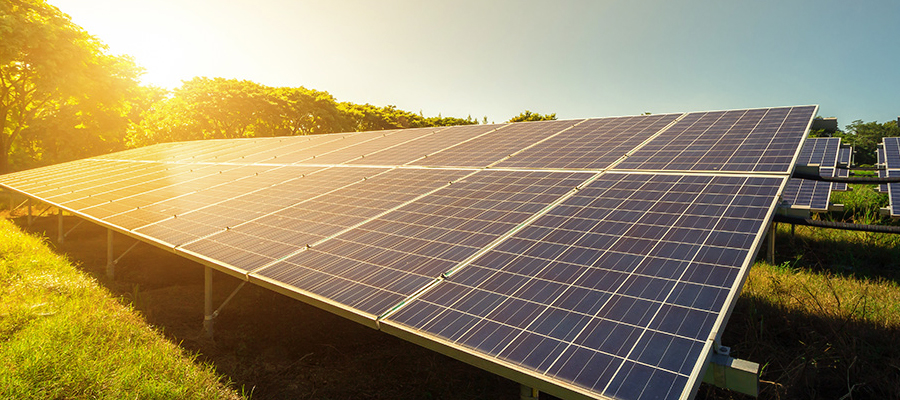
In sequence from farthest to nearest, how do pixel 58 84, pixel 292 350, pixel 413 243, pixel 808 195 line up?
1. pixel 58 84
2. pixel 808 195
3. pixel 292 350
4. pixel 413 243

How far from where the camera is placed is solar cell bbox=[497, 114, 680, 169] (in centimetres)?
870

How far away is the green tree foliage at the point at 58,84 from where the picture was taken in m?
28.3

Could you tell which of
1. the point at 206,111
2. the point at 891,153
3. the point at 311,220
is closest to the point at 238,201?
the point at 311,220

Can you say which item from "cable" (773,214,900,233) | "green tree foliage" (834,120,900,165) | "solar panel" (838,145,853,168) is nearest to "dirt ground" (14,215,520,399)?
"cable" (773,214,900,233)

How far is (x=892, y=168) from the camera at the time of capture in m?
15.4

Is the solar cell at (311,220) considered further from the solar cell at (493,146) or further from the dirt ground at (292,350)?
the dirt ground at (292,350)

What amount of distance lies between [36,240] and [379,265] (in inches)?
629

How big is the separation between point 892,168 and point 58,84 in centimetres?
4583

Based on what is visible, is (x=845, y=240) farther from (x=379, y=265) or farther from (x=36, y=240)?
(x=36, y=240)

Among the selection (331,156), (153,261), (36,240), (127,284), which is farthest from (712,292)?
(36,240)

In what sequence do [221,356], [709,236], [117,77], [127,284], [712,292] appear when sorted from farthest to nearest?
[117,77] → [127,284] → [221,356] → [709,236] → [712,292]

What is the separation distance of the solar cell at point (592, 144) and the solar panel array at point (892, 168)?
8.06m

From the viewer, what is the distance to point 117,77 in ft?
116

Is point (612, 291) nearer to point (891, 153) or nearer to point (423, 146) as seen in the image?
point (423, 146)
